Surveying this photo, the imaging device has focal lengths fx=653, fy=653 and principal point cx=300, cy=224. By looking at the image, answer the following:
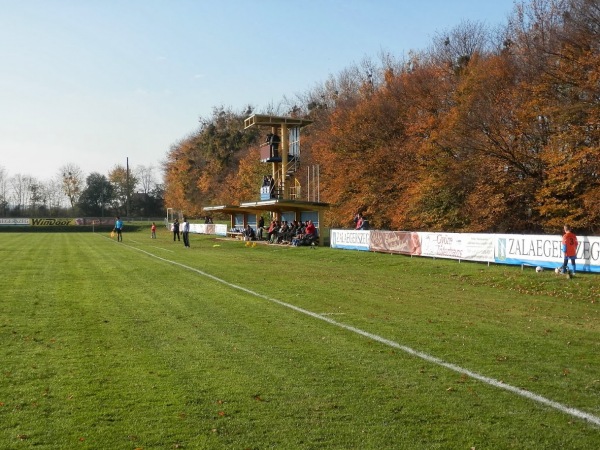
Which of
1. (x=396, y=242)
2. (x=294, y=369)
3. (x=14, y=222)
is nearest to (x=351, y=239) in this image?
(x=396, y=242)

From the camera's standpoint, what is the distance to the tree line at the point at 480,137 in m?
29.0

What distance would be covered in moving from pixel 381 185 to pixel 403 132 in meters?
4.17

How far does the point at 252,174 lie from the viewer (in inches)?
2854

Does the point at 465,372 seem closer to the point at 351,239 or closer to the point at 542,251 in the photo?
the point at 542,251

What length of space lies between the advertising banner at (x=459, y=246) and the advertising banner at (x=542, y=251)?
59 cm

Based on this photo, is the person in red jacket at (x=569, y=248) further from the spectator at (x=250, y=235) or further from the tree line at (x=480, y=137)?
the spectator at (x=250, y=235)

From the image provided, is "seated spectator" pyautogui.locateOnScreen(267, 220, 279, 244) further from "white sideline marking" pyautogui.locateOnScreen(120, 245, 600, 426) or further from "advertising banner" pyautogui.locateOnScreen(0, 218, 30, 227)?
"advertising banner" pyautogui.locateOnScreen(0, 218, 30, 227)

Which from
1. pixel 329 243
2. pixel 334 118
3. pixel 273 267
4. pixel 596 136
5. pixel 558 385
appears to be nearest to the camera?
pixel 558 385

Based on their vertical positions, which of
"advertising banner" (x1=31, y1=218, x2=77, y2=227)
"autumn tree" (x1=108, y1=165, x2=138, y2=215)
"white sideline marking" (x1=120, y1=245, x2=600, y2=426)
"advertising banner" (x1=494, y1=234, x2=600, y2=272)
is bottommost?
"white sideline marking" (x1=120, y1=245, x2=600, y2=426)

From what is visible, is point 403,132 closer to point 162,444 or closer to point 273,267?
point 273,267

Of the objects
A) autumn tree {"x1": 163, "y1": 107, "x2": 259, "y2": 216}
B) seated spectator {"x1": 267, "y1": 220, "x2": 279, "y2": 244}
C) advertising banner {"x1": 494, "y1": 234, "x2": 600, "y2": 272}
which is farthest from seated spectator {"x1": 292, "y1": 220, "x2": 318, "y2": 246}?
autumn tree {"x1": 163, "y1": 107, "x2": 259, "y2": 216}

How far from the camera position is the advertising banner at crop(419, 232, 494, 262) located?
25391 millimetres

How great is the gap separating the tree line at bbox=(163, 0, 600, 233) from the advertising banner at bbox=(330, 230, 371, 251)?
6411 millimetres

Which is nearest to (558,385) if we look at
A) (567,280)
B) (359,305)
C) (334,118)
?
(359,305)
